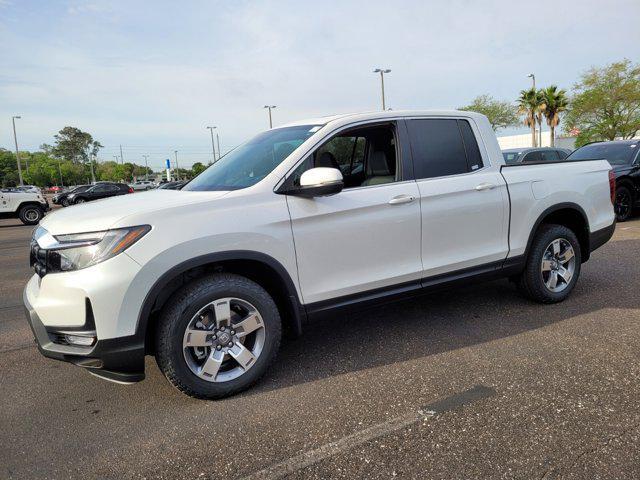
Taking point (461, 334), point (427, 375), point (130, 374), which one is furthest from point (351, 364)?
point (130, 374)

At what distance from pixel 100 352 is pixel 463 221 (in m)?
2.73

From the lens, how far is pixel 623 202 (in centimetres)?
980

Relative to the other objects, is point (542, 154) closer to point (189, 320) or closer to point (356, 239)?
point (356, 239)

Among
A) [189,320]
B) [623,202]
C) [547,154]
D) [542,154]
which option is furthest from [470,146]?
[547,154]

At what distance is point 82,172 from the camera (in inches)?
4537

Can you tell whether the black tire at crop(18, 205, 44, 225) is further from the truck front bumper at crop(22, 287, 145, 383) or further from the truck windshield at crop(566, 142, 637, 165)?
the truck windshield at crop(566, 142, 637, 165)

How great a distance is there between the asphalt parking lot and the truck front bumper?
12.3 inches

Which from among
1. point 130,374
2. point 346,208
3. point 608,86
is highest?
point 608,86

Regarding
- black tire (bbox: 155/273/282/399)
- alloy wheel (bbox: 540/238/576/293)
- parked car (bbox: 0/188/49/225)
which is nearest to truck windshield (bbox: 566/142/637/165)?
alloy wheel (bbox: 540/238/576/293)

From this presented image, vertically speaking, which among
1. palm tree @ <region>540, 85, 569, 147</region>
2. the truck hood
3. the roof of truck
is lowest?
the truck hood

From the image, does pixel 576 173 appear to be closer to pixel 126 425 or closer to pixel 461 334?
pixel 461 334

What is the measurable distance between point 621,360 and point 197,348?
2.84 meters

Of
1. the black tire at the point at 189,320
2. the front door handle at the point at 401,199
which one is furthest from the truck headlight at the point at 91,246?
the front door handle at the point at 401,199

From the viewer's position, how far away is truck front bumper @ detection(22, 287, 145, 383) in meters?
2.65
